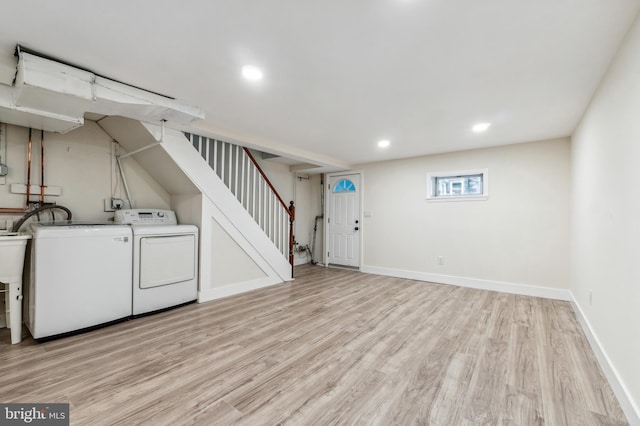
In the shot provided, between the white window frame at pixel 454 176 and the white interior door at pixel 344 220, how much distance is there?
1503 mm

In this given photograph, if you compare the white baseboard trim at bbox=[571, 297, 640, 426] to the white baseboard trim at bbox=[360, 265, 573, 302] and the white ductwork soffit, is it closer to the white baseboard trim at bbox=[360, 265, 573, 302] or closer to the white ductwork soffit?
the white baseboard trim at bbox=[360, 265, 573, 302]

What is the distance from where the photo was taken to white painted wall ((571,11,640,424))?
1.60 metres

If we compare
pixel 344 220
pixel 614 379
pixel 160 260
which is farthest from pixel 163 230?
pixel 614 379

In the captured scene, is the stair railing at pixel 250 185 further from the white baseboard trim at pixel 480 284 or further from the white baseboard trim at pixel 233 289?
the white baseboard trim at pixel 480 284

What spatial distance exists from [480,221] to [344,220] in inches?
105

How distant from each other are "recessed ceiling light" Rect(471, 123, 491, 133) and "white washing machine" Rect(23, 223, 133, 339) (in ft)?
14.0

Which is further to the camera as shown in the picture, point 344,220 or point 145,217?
point 344,220

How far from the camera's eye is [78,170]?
3.34 metres

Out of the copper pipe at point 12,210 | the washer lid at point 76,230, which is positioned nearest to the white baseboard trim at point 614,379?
the washer lid at point 76,230

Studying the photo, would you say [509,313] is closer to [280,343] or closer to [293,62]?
[280,343]

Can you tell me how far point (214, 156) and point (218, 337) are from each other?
2.45 metres

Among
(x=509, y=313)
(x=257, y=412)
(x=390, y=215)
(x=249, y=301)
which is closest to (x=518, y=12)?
(x=257, y=412)

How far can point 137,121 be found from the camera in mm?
3086

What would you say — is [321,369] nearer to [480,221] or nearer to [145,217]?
[145,217]
